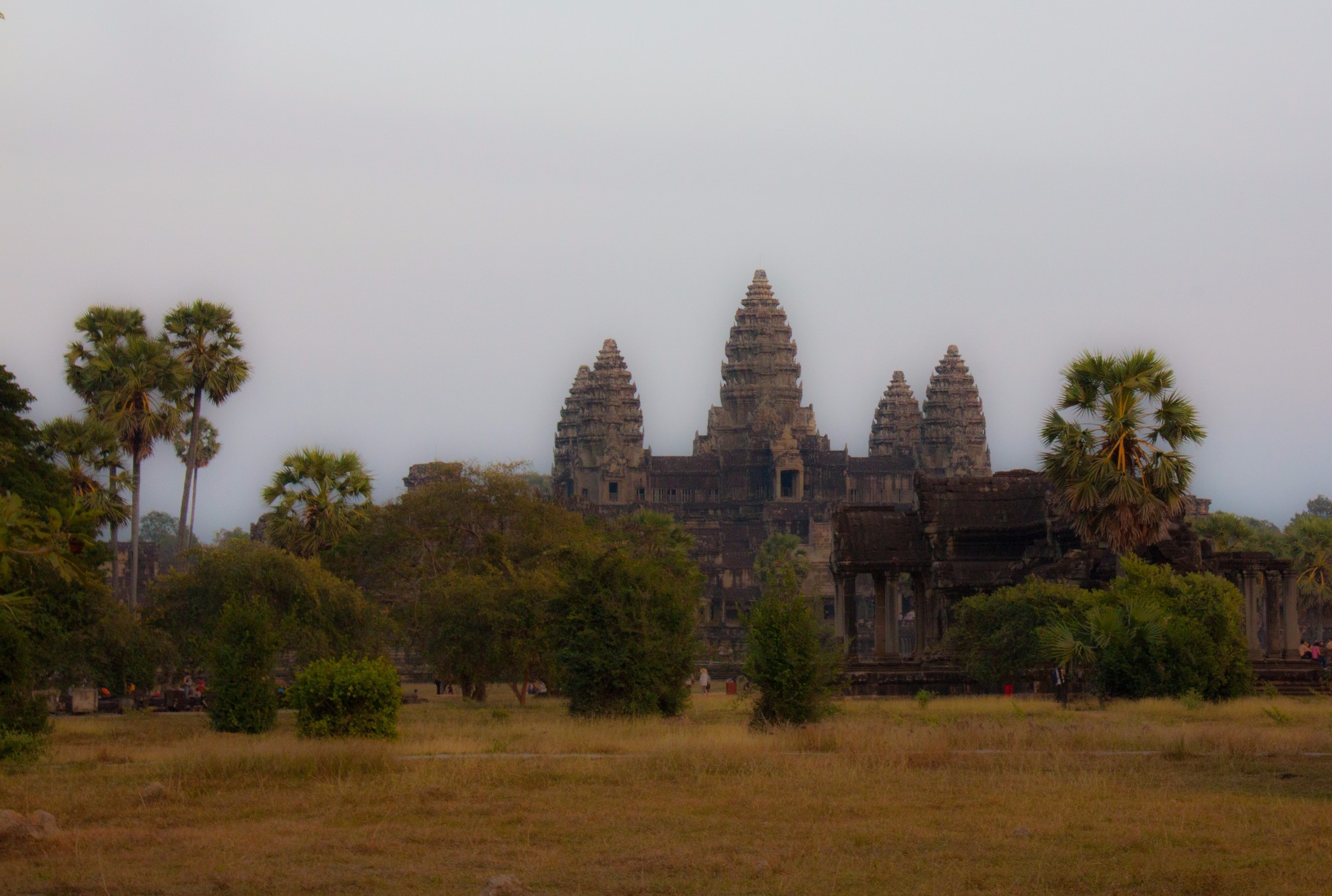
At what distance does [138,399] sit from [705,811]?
118ft

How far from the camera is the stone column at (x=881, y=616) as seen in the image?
49625mm

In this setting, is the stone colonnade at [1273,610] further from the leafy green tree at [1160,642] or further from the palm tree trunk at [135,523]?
the palm tree trunk at [135,523]

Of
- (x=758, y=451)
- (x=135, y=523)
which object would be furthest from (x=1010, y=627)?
(x=758, y=451)

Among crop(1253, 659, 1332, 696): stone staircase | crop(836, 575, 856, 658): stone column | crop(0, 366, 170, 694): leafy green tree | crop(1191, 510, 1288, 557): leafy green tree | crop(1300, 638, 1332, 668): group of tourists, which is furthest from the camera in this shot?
crop(1191, 510, 1288, 557): leafy green tree

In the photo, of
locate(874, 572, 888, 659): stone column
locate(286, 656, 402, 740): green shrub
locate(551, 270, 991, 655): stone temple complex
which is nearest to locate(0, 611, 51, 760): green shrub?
locate(286, 656, 402, 740): green shrub

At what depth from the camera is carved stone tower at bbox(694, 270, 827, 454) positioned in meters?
151

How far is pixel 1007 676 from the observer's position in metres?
40.7

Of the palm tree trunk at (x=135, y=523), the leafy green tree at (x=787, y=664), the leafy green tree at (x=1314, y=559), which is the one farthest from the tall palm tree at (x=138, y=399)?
the leafy green tree at (x=1314, y=559)

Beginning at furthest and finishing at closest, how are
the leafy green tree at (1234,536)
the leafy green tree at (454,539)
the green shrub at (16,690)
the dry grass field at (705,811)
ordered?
the leafy green tree at (1234,536) → the leafy green tree at (454,539) → the green shrub at (16,690) → the dry grass field at (705,811)

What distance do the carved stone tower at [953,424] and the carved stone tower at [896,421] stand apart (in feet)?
12.2

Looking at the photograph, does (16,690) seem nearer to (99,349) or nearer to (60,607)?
(60,607)

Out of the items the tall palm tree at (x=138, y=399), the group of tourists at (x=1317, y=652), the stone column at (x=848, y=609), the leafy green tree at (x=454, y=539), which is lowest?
the group of tourists at (x=1317, y=652)

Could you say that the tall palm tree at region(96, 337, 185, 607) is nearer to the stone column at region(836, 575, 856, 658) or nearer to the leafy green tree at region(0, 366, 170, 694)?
the leafy green tree at region(0, 366, 170, 694)

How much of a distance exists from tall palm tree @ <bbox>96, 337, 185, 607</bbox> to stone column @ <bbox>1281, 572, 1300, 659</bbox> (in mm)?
32228
